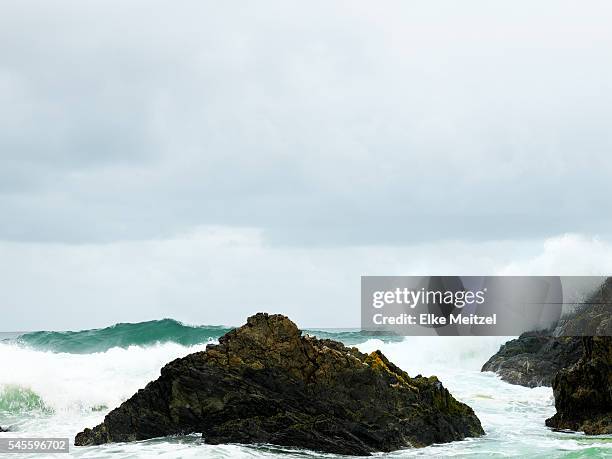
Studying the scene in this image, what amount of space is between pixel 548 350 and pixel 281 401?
14.4 metres

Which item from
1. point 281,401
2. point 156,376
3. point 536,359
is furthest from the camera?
point 156,376

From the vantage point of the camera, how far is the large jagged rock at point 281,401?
13.4m

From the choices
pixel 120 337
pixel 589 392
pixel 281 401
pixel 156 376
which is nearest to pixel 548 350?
pixel 589 392

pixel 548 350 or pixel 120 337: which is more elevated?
pixel 548 350

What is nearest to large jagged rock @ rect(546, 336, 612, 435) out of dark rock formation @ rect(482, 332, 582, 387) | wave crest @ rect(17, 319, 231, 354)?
dark rock formation @ rect(482, 332, 582, 387)

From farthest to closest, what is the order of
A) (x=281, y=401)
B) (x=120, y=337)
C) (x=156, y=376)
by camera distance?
(x=120, y=337), (x=156, y=376), (x=281, y=401)

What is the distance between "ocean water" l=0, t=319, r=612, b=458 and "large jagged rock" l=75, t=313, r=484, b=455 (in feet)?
1.19

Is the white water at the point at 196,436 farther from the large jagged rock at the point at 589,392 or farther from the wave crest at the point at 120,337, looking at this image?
the wave crest at the point at 120,337

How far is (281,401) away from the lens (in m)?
13.6

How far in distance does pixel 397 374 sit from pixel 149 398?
489cm

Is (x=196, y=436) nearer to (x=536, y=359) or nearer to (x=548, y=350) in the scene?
(x=536, y=359)

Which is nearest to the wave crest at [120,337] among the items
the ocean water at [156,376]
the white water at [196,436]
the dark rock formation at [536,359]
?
the ocean water at [156,376]

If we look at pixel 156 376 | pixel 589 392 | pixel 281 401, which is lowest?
pixel 156 376

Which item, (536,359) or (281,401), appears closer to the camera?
(281,401)
